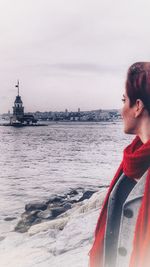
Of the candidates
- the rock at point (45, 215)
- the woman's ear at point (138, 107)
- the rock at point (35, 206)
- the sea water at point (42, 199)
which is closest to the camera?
the woman's ear at point (138, 107)

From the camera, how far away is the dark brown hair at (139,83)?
1.61 m

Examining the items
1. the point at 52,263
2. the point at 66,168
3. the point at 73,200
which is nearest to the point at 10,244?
the point at 52,263

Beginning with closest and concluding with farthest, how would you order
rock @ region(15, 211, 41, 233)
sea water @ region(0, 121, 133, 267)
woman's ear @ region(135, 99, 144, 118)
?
woman's ear @ region(135, 99, 144, 118)
sea water @ region(0, 121, 133, 267)
rock @ region(15, 211, 41, 233)

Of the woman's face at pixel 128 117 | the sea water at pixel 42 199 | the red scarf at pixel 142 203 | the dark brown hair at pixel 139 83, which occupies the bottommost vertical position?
the sea water at pixel 42 199

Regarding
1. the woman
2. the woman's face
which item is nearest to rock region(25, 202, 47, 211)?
the woman

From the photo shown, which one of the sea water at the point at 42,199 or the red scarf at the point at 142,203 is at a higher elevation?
the red scarf at the point at 142,203

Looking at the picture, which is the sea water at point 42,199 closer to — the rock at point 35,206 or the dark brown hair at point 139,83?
the rock at point 35,206

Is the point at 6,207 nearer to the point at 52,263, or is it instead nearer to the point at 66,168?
the point at 52,263

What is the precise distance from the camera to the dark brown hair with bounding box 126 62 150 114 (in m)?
1.61

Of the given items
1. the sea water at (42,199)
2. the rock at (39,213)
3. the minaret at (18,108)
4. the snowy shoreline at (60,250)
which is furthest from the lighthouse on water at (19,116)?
the snowy shoreline at (60,250)

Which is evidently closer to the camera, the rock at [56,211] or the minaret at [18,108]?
the rock at [56,211]

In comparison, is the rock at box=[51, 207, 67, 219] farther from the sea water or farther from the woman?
the woman

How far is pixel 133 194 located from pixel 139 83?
49 centimetres

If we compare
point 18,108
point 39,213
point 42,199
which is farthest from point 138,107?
point 18,108
